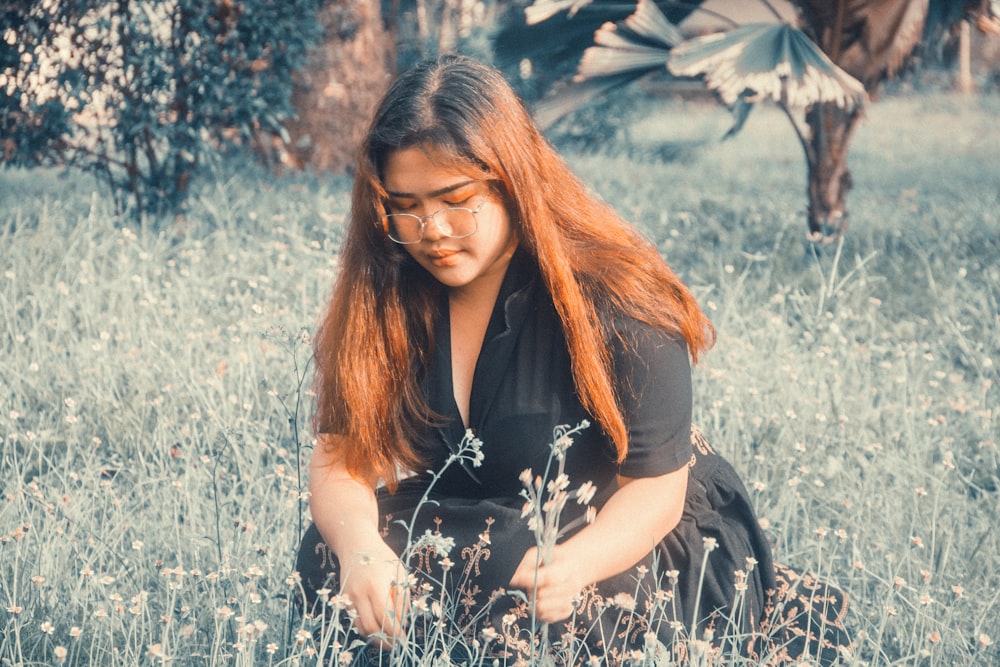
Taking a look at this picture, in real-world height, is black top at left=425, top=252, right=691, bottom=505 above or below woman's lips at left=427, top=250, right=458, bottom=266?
below

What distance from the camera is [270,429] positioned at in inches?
118

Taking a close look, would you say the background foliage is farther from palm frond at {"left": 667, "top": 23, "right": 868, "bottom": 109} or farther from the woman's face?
the woman's face

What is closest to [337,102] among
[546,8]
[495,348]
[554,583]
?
[546,8]

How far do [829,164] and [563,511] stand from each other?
4.15m

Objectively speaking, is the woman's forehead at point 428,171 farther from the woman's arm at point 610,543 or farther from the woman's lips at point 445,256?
the woman's arm at point 610,543

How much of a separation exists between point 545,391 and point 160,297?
8.17ft

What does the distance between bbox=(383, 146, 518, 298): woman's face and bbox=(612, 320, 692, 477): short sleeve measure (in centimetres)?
27

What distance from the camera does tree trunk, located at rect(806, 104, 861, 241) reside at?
Answer: 17.9 ft

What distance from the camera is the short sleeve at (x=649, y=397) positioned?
1741 millimetres

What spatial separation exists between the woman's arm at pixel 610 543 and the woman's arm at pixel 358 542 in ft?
0.66

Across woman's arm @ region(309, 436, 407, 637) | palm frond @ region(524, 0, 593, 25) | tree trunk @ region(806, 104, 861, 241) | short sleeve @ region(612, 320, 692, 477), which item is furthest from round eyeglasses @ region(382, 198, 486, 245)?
tree trunk @ region(806, 104, 861, 241)

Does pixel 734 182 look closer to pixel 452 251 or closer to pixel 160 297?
pixel 160 297

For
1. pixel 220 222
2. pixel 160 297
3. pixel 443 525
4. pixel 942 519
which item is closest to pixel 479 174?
pixel 443 525

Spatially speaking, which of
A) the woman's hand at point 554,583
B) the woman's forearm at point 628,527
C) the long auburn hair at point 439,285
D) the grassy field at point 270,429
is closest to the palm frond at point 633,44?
the grassy field at point 270,429
